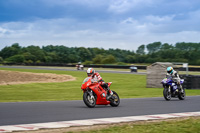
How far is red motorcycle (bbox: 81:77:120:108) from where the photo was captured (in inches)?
426

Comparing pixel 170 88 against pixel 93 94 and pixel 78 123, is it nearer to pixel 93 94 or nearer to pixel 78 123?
pixel 93 94

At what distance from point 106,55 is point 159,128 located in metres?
152

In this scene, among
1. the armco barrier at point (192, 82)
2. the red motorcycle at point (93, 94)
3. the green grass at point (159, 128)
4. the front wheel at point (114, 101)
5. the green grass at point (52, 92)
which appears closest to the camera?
the green grass at point (159, 128)

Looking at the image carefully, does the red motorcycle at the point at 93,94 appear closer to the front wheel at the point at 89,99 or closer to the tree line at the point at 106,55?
the front wheel at the point at 89,99

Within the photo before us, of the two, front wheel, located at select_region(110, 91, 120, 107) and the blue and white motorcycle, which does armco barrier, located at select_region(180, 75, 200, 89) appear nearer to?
the blue and white motorcycle

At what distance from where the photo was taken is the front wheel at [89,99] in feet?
35.5

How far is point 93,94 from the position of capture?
1101cm

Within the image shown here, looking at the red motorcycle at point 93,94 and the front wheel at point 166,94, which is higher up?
the red motorcycle at point 93,94

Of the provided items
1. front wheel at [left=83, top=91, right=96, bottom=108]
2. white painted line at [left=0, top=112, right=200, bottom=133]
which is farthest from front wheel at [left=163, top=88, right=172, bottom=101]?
white painted line at [left=0, top=112, right=200, bottom=133]

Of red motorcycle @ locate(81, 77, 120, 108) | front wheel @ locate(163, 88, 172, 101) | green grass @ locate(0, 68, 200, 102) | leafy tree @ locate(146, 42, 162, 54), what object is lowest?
green grass @ locate(0, 68, 200, 102)

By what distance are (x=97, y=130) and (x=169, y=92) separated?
27.4 feet

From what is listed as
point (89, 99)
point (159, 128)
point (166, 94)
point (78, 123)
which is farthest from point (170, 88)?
point (78, 123)

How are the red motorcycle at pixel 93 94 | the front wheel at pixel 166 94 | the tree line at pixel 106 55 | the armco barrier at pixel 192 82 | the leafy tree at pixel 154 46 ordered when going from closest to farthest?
the red motorcycle at pixel 93 94 → the front wheel at pixel 166 94 → the armco barrier at pixel 192 82 → the tree line at pixel 106 55 → the leafy tree at pixel 154 46

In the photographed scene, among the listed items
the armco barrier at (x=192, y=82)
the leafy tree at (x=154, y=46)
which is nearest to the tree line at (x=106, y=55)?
the leafy tree at (x=154, y=46)
